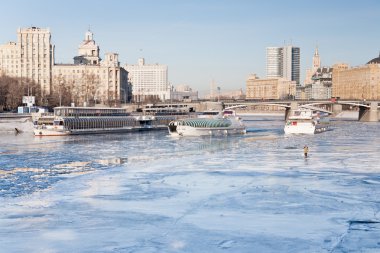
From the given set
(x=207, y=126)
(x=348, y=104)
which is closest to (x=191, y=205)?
(x=207, y=126)

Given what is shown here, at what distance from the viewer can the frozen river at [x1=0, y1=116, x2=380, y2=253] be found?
18703 millimetres

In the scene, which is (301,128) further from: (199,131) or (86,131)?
(86,131)

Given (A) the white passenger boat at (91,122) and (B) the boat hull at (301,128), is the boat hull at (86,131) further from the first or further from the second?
(B) the boat hull at (301,128)

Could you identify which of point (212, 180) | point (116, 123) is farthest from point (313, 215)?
point (116, 123)

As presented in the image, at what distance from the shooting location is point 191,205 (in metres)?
24.6

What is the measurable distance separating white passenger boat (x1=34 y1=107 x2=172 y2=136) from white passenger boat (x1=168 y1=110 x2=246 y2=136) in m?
14.0

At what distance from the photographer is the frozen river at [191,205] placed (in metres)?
18.7

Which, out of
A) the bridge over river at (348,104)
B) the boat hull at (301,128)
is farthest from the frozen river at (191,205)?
the bridge over river at (348,104)

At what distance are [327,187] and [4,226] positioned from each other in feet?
48.7

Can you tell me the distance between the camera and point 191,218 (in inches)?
869

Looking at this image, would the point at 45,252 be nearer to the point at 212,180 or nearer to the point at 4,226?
the point at 4,226

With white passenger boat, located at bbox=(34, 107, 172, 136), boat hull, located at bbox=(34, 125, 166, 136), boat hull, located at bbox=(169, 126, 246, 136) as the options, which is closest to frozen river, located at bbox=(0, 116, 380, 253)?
boat hull, located at bbox=(34, 125, 166, 136)

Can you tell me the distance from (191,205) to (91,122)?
237 feet

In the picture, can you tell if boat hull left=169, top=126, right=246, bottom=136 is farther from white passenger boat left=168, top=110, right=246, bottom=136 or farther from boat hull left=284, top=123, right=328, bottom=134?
boat hull left=284, top=123, right=328, bottom=134
